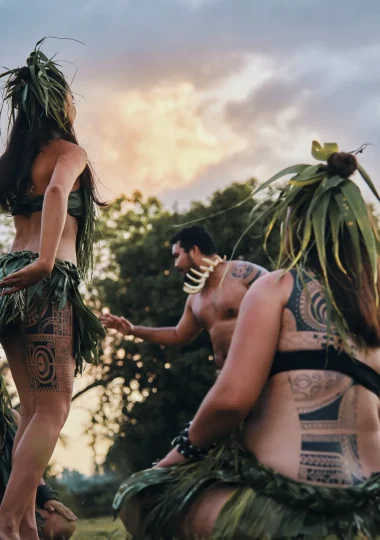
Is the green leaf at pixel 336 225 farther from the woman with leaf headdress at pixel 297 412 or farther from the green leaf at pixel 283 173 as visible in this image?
the green leaf at pixel 283 173

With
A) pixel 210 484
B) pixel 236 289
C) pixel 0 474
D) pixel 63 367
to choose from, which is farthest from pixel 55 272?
pixel 236 289

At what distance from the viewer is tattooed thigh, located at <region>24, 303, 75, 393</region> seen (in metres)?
4.30

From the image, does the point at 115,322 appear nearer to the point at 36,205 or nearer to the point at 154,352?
the point at 36,205

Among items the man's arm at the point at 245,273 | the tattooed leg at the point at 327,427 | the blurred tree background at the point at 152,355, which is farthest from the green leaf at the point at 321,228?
the blurred tree background at the point at 152,355

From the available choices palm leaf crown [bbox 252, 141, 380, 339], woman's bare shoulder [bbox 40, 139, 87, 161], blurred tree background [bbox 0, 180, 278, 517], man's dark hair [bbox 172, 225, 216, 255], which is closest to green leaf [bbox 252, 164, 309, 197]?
palm leaf crown [bbox 252, 141, 380, 339]

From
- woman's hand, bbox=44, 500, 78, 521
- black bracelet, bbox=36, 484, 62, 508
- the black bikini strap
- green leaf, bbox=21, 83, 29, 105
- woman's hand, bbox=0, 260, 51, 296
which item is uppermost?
green leaf, bbox=21, 83, 29, 105

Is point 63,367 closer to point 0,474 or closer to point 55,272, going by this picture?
point 55,272

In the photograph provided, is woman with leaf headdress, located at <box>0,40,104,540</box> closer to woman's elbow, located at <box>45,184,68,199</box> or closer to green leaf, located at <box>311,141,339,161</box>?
woman's elbow, located at <box>45,184,68,199</box>

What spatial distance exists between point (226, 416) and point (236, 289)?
16.0 feet

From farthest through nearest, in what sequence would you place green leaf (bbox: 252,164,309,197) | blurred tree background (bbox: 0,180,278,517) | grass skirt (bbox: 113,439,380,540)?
blurred tree background (bbox: 0,180,278,517), green leaf (bbox: 252,164,309,197), grass skirt (bbox: 113,439,380,540)

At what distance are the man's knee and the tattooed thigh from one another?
0.73 metres

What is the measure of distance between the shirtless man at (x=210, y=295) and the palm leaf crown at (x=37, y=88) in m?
2.89

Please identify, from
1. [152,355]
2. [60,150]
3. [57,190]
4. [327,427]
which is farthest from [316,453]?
[152,355]

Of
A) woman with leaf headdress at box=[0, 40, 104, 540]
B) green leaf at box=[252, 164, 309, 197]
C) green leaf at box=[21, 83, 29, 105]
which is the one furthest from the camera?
green leaf at box=[21, 83, 29, 105]
